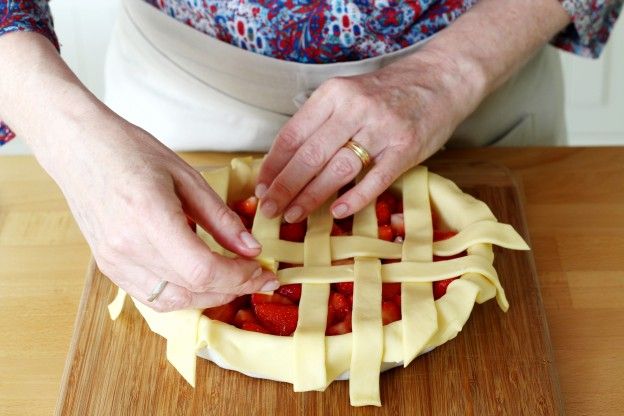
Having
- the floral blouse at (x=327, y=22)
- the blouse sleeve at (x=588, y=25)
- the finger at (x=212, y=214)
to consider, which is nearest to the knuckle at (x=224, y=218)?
the finger at (x=212, y=214)

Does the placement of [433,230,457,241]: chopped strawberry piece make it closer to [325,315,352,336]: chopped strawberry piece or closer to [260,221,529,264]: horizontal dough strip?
[260,221,529,264]: horizontal dough strip

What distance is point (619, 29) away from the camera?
275cm

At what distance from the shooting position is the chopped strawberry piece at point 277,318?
1120 millimetres

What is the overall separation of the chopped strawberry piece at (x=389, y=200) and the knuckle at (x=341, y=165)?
0.10 metres

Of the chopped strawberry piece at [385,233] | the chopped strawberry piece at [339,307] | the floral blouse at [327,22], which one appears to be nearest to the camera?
the chopped strawberry piece at [339,307]

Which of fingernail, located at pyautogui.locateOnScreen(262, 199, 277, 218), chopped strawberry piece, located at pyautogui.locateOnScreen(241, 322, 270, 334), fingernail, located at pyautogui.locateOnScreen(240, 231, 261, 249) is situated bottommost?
chopped strawberry piece, located at pyautogui.locateOnScreen(241, 322, 270, 334)

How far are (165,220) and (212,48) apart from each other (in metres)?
0.56

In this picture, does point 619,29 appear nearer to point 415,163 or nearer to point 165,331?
point 415,163

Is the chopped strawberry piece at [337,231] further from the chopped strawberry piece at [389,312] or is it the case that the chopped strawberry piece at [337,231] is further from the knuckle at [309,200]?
the chopped strawberry piece at [389,312]

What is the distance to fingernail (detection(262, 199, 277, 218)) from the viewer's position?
1220 millimetres

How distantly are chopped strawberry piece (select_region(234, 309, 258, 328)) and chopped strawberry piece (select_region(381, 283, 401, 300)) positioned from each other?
0.57 feet

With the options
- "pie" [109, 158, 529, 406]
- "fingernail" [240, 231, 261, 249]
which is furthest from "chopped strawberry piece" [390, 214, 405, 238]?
"fingernail" [240, 231, 261, 249]

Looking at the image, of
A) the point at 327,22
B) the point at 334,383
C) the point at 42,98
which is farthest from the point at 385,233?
the point at 42,98

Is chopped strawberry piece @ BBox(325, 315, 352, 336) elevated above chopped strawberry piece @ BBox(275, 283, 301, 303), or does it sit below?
below
